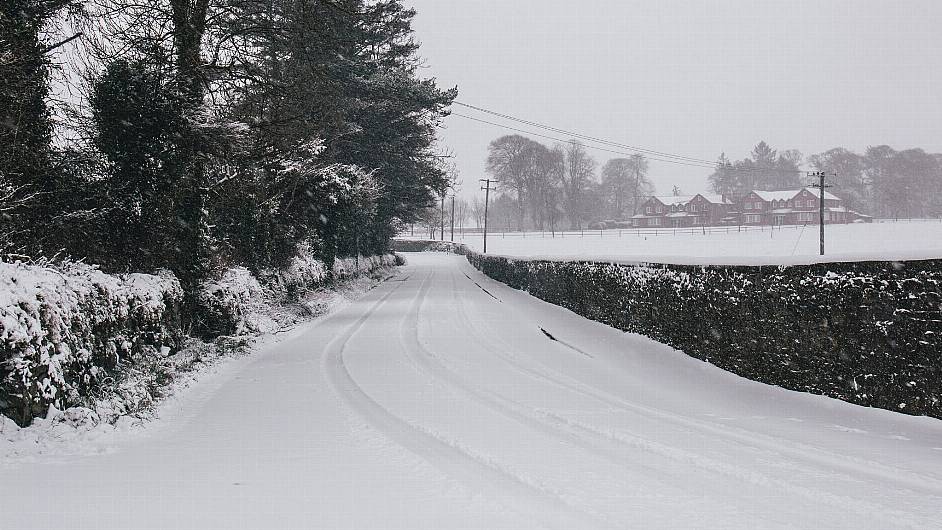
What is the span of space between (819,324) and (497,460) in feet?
13.4

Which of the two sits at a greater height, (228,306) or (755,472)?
(228,306)

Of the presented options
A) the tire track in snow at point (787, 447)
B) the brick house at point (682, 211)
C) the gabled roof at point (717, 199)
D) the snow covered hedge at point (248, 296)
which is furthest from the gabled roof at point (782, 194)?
the tire track in snow at point (787, 447)

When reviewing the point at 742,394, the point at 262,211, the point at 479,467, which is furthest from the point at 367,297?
the point at 479,467

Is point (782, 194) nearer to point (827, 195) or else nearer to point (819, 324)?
point (827, 195)

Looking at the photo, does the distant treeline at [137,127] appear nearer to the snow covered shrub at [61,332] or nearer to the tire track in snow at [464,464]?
the snow covered shrub at [61,332]

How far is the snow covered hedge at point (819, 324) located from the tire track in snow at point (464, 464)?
12.9 ft

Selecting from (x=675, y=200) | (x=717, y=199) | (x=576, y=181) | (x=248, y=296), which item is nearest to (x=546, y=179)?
(x=576, y=181)

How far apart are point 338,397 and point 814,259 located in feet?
19.2

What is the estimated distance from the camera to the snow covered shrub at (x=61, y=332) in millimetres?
4727

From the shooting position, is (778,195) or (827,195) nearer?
(827,195)

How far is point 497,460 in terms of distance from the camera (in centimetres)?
466

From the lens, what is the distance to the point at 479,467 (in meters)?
4.53

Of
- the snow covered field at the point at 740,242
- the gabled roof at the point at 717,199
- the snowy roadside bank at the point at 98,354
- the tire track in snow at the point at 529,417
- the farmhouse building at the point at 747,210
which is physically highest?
the gabled roof at the point at 717,199

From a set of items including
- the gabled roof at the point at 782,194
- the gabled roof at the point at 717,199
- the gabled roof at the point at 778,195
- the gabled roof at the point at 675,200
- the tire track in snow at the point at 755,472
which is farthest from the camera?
the gabled roof at the point at 675,200
